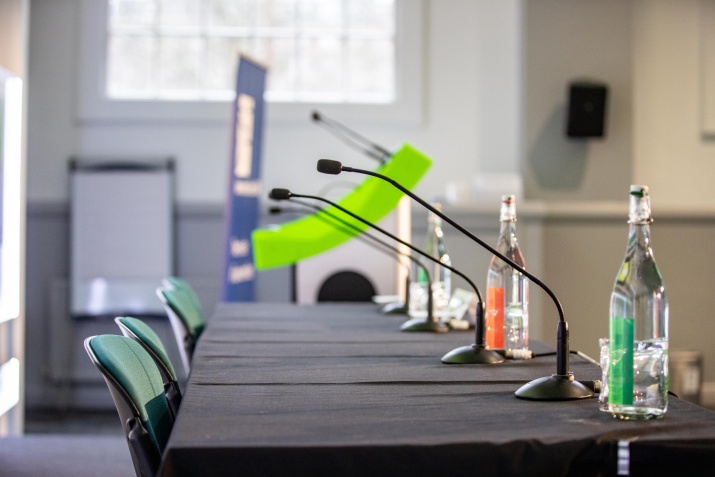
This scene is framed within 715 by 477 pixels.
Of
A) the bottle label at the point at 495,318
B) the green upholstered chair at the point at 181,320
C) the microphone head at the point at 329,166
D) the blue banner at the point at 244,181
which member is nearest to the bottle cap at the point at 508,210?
the bottle label at the point at 495,318

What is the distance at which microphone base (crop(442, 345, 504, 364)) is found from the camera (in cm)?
216

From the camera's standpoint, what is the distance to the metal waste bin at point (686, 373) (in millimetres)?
5992

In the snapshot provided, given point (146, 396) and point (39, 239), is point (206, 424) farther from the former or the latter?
point (39, 239)

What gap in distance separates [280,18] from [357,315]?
10.3 ft

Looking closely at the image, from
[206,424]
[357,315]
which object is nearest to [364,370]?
[206,424]

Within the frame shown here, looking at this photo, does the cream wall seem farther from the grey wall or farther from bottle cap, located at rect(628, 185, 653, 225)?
bottle cap, located at rect(628, 185, 653, 225)

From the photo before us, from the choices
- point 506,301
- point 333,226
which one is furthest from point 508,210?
point 333,226

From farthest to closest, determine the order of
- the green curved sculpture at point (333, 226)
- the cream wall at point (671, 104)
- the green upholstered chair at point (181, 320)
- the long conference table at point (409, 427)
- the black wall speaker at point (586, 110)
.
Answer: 1. the cream wall at point (671, 104)
2. the black wall speaker at point (586, 110)
3. the green curved sculpture at point (333, 226)
4. the green upholstered chair at point (181, 320)
5. the long conference table at point (409, 427)

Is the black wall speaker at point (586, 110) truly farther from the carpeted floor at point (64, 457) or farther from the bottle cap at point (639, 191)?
the bottle cap at point (639, 191)

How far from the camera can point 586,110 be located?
588cm

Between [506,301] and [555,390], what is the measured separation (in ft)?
2.32

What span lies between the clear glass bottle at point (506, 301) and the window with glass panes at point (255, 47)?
387 cm

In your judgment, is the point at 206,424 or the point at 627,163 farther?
the point at 627,163

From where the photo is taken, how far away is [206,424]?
1461 mm
